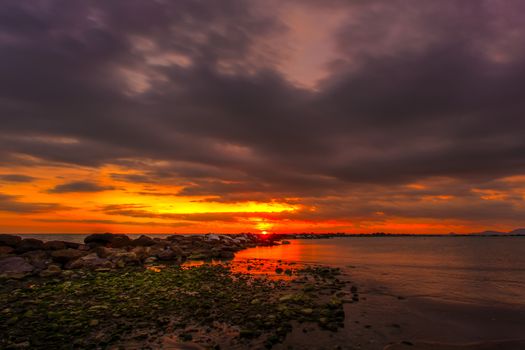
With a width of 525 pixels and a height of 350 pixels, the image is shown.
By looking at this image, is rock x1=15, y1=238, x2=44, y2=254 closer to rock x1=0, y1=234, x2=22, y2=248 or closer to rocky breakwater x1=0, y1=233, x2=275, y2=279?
rocky breakwater x1=0, y1=233, x2=275, y2=279

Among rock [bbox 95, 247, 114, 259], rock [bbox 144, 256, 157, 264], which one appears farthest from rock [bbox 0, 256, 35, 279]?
rock [bbox 144, 256, 157, 264]

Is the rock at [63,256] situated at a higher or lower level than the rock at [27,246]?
lower

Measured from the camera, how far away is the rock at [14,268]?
79.7ft

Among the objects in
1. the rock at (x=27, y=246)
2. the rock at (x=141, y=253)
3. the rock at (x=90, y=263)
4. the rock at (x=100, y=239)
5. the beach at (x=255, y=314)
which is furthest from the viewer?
the rock at (x=100, y=239)

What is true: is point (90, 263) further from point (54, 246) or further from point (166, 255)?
point (166, 255)

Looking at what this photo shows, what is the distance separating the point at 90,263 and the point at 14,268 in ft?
19.1

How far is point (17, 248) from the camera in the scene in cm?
3359

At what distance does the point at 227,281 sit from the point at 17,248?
91.7 feet

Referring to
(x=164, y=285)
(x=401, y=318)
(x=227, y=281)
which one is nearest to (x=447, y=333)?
(x=401, y=318)

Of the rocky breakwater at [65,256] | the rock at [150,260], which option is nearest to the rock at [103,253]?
the rocky breakwater at [65,256]

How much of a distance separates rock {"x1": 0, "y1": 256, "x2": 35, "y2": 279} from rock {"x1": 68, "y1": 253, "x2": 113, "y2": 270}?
3375 mm

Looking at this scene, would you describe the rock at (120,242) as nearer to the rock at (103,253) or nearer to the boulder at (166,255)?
the boulder at (166,255)

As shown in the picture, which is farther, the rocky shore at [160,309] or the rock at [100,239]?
the rock at [100,239]

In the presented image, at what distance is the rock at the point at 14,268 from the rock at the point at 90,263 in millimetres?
3375
